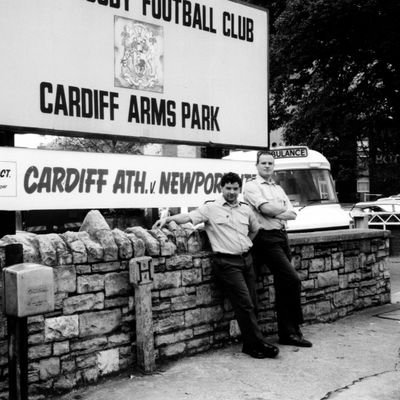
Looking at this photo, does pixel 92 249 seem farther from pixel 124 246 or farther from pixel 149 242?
pixel 149 242

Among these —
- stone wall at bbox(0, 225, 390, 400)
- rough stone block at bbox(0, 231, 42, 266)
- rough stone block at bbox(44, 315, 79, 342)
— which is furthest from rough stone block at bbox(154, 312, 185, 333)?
rough stone block at bbox(0, 231, 42, 266)

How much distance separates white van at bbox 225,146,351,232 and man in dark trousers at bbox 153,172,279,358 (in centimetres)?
575

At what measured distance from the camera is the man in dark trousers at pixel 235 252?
5438mm

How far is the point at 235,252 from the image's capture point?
5.55 m

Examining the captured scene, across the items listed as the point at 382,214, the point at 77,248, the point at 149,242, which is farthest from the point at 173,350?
the point at 382,214

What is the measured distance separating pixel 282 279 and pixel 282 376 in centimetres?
117

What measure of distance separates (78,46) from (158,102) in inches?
41.1

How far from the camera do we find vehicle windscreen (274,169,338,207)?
11812 millimetres

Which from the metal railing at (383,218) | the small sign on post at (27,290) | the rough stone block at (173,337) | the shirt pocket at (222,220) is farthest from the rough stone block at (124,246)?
the metal railing at (383,218)

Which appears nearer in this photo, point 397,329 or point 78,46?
point 78,46

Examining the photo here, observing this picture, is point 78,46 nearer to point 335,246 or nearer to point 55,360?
point 55,360

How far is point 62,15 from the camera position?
536cm

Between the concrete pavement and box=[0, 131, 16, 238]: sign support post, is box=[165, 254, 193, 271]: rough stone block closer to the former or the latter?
the concrete pavement

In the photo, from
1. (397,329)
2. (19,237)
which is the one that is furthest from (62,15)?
(397,329)
